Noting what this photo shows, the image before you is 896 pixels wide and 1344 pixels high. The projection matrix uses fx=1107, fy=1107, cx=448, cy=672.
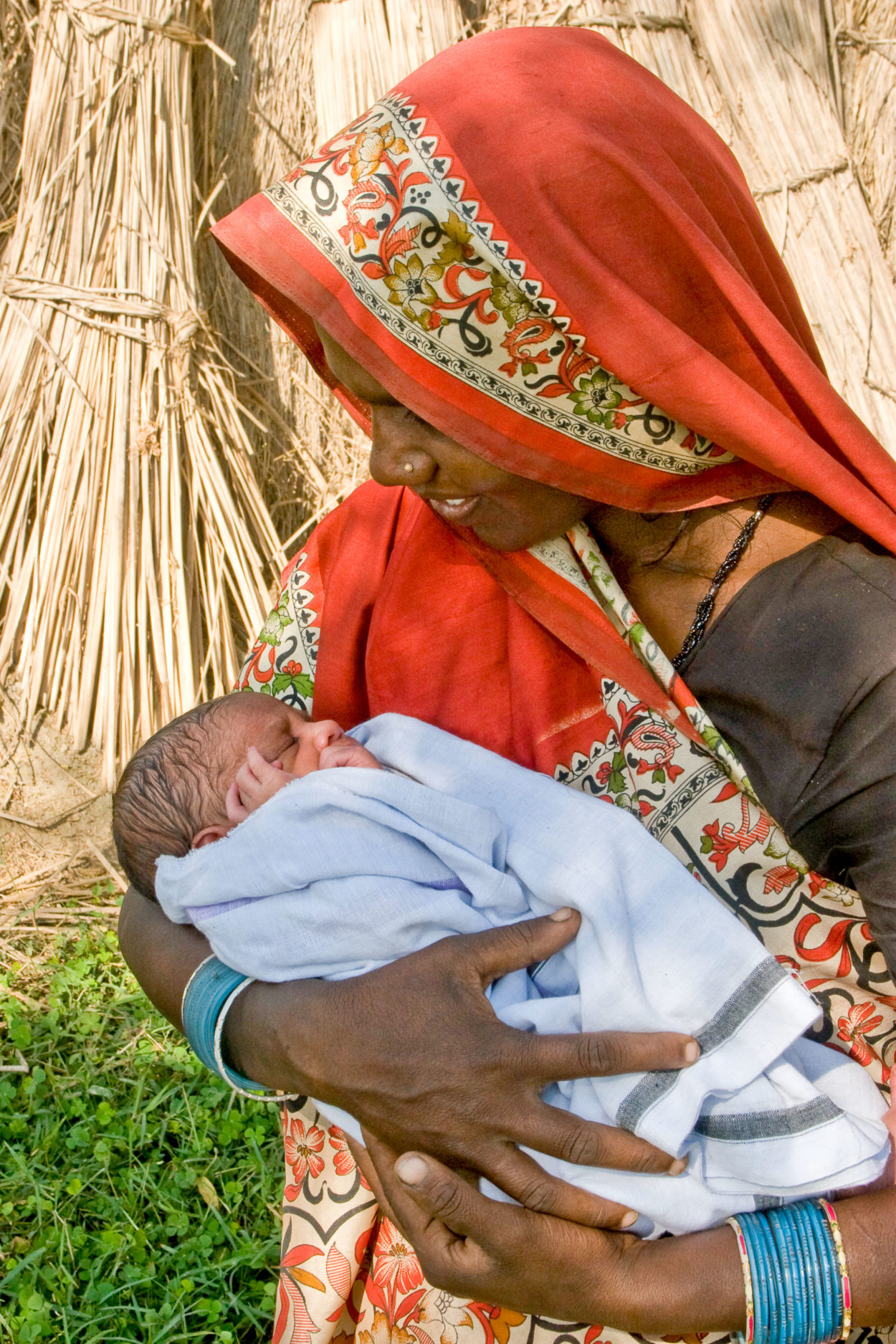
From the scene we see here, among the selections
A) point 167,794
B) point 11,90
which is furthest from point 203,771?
point 11,90

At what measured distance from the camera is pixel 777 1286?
47.8 inches

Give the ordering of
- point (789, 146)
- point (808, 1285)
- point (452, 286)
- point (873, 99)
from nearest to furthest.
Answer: point (808, 1285) → point (452, 286) → point (789, 146) → point (873, 99)

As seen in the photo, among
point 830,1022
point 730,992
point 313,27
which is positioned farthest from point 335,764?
point 313,27

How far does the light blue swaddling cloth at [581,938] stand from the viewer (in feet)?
4.04

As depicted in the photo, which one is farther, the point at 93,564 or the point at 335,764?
the point at 93,564

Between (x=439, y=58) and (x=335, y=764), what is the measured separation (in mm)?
907

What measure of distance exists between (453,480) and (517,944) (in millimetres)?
598

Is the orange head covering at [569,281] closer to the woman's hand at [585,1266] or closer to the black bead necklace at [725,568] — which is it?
the black bead necklace at [725,568]

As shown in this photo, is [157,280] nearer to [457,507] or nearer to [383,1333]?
[457,507]

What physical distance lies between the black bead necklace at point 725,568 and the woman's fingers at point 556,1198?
637 millimetres

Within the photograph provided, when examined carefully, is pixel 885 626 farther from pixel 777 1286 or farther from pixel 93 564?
pixel 93 564

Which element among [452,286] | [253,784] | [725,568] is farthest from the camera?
[253,784]

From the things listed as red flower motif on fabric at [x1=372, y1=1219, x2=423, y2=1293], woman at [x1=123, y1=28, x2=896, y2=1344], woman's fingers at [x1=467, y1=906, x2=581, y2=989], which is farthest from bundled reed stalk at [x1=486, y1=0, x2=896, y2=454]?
red flower motif on fabric at [x1=372, y1=1219, x2=423, y2=1293]

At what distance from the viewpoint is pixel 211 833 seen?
5.20ft
